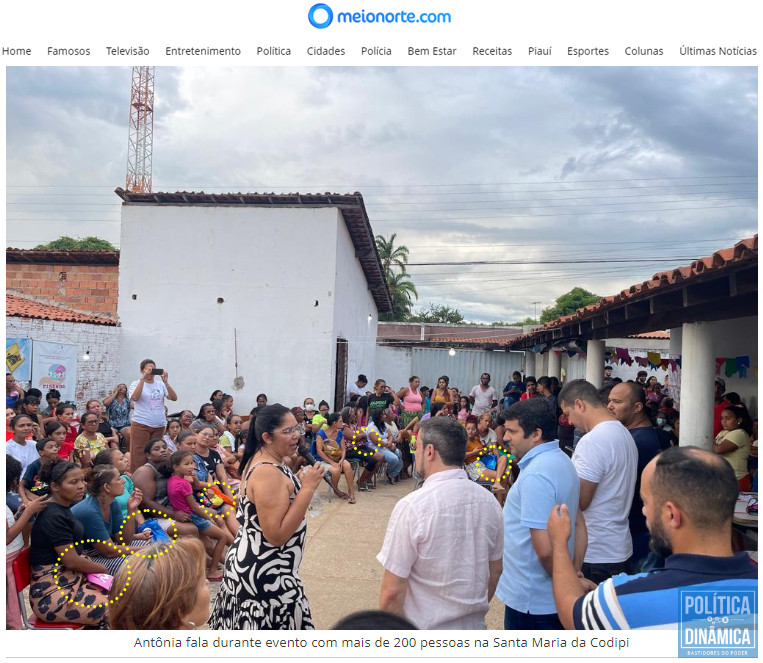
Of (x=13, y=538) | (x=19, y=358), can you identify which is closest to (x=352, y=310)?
(x=19, y=358)

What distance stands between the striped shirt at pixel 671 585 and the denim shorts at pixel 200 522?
4.09m

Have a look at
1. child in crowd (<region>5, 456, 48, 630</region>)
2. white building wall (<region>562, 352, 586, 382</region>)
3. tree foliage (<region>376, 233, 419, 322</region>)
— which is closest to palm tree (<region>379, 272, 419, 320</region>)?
tree foliage (<region>376, 233, 419, 322</region>)

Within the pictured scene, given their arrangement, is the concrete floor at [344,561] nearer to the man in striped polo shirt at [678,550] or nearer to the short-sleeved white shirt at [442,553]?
the short-sleeved white shirt at [442,553]

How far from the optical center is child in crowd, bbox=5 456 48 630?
300cm

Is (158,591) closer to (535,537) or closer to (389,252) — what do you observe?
(535,537)

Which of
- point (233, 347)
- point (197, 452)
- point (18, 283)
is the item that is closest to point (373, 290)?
point (233, 347)

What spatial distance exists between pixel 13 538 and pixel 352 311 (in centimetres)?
1211

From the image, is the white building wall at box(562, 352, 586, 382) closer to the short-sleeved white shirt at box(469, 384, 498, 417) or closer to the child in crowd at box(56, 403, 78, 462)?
the short-sleeved white shirt at box(469, 384, 498, 417)

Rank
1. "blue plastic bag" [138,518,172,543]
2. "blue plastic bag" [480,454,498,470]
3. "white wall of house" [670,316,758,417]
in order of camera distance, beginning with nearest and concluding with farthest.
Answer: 1. "blue plastic bag" [138,518,172,543]
2. "white wall of house" [670,316,758,417]
3. "blue plastic bag" [480,454,498,470]

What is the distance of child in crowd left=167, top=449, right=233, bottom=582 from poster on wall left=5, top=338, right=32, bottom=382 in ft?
18.1

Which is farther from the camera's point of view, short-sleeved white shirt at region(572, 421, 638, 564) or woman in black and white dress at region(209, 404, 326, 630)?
short-sleeved white shirt at region(572, 421, 638, 564)

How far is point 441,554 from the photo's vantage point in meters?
2.06
